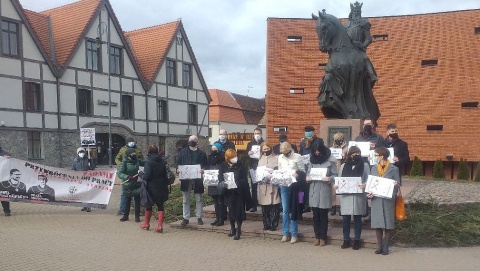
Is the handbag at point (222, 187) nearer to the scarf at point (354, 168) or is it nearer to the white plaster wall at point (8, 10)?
the scarf at point (354, 168)

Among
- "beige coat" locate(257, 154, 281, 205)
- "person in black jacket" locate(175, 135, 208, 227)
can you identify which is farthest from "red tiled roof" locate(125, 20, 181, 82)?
"beige coat" locate(257, 154, 281, 205)

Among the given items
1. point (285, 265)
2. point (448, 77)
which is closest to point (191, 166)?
Answer: point (285, 265)

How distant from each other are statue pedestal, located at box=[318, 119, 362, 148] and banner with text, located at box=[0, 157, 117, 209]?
18.3ft

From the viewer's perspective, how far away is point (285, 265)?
6.70 meters

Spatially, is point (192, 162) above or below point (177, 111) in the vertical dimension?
below

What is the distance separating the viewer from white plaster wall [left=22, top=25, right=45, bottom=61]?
79.9 feet

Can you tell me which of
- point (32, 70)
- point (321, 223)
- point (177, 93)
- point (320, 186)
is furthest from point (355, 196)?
point (177, 93)

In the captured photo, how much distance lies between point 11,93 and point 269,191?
65.9ft

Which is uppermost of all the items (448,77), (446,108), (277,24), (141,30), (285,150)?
(141,30)

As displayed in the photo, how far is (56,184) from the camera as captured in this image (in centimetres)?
1152

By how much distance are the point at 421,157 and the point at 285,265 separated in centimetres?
2001

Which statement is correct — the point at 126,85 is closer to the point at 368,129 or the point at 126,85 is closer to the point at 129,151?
the point at 129,151

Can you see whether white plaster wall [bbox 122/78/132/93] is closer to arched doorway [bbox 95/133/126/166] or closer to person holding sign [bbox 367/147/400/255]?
arched doorway [bbox 95/133/126/166]

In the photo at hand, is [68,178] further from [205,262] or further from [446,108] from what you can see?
[446,108]
